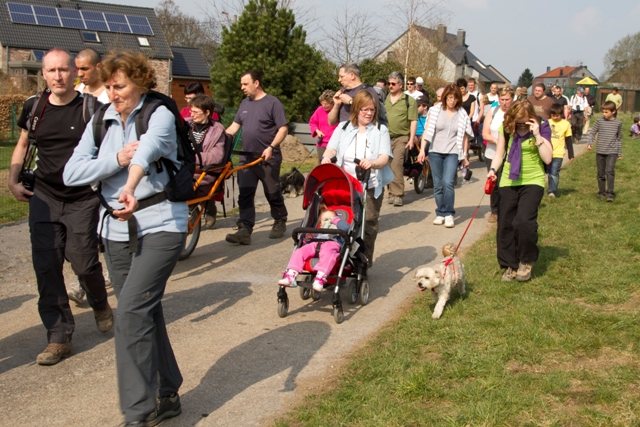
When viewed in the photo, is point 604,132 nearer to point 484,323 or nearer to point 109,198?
point 484,323

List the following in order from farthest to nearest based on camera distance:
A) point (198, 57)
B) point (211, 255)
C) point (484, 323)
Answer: point (198, 57)
point (211, 255)
point (484, 323)

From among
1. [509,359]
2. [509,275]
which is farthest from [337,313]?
[509,275]

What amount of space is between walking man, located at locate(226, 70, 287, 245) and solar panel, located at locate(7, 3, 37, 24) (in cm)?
3925

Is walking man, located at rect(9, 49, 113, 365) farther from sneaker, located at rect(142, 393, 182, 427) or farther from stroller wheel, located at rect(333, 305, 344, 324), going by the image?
stroller wheel, located at rect(333, 305, 344, 324)

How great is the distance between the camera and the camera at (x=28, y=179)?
5.25 m

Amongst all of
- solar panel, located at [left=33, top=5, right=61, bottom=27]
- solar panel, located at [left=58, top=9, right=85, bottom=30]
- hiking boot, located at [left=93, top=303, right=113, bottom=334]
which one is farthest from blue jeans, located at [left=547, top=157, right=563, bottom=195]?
solar panel, located at [left=33, top=5, right=61, bottom=27]

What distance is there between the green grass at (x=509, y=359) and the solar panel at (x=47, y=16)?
40.6m

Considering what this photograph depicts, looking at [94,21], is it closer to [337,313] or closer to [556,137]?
[556,137]

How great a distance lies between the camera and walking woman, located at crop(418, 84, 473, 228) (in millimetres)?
9906

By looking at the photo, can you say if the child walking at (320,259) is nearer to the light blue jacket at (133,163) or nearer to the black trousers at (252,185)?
the light blue jacket at (133,163)

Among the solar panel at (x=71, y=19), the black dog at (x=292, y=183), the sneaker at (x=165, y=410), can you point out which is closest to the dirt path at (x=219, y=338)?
the sneaker at (x=165, y=410)

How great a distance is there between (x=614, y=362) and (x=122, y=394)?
340 cm

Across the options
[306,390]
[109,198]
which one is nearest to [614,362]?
[306,390]

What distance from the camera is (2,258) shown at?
7.80 meters
